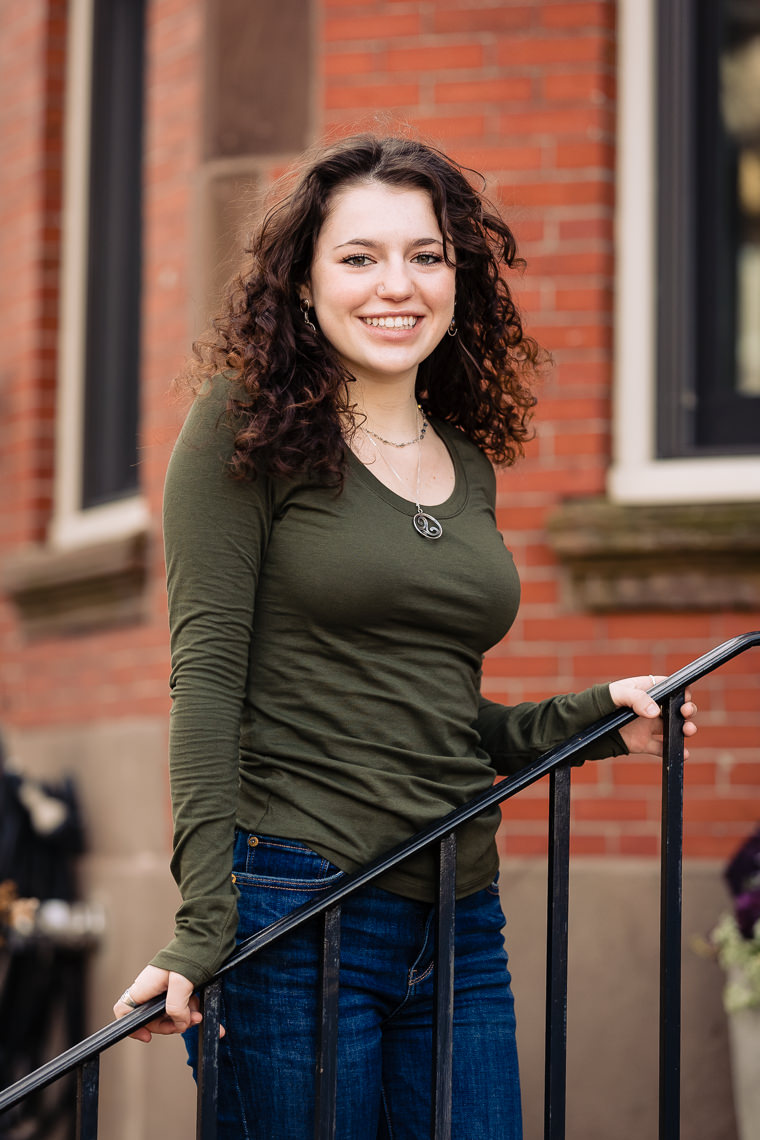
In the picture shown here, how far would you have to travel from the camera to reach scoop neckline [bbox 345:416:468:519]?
2094 millimetres

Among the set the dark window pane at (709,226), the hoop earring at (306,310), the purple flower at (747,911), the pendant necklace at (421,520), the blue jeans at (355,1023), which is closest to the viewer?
the blue jeans at (355,1023)

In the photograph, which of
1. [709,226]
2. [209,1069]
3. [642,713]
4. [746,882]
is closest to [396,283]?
[642,713]

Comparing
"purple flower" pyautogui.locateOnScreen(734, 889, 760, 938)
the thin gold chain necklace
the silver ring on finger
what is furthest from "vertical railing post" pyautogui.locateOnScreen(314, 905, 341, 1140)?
"purple flower" pyautogui.locateOnScreen(734, 889, 760, 938)

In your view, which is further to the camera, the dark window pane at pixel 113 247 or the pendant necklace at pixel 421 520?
the dark window pane at pixel 113 247

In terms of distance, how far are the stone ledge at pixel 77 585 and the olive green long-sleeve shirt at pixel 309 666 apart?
2569 millimetres

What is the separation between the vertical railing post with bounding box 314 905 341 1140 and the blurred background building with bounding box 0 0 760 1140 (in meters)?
1.91

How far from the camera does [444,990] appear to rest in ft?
6.53

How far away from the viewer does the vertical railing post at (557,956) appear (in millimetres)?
2104

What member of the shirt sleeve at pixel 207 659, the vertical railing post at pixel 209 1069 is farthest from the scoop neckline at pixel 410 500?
the vertical railing post at pixel 209 1069

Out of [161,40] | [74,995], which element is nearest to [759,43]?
[161,40]

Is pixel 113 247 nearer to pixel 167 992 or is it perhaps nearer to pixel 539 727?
pixel 539 727

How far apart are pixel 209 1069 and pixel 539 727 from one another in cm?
72

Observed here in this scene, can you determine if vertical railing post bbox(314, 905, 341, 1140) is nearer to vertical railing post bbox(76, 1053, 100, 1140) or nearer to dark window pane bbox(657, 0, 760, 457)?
vertical railing post bbox(76, 1053, 100, 1140)

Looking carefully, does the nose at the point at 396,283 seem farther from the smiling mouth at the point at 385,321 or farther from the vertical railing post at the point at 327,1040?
the vertical railing post at the point at 327,1040
